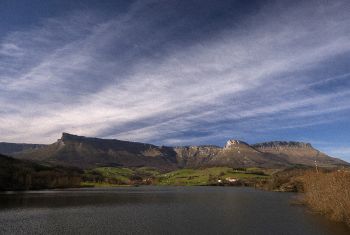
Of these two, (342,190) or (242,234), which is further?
(342,190)

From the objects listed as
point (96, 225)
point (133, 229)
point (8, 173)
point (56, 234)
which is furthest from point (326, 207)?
point (8, 173)

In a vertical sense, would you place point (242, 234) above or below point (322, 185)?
below

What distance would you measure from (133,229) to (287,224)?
21.1 meters

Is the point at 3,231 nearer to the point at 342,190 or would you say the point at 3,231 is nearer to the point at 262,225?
the point at 262,225

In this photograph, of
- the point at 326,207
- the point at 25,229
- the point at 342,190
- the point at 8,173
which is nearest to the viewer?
the point at 25,229

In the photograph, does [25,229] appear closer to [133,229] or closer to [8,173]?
[133,229]

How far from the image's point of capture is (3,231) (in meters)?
44.6

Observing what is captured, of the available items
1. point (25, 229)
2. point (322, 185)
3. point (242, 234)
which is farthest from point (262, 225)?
point (25, 229)

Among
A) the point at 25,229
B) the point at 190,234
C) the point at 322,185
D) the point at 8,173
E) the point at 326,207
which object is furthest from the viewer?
the point at 8,173

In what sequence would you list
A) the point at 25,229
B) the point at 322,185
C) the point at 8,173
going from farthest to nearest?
the point at 8,173
the point at 322,185
the point at 25,229

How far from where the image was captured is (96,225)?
50625 mm

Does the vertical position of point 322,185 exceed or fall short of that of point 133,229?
it exceeds it

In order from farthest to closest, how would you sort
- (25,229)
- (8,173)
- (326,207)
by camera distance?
(8,173)
(326,207)
(25,229)

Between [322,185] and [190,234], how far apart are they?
3335 cm
